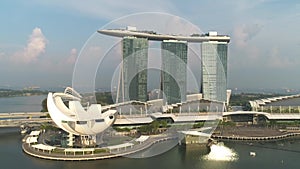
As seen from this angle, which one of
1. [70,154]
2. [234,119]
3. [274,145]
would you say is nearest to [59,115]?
[70,154]

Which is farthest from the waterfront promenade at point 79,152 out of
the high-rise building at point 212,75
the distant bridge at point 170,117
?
the high-rise building at point 212,75

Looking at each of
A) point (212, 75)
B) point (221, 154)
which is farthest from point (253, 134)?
point (212, 75)

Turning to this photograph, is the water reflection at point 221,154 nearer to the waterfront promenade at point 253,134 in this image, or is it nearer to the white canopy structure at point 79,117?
the waterfront promenade at point 253,134

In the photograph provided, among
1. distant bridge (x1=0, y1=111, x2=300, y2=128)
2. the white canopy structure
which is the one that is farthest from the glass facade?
the white canopy structure

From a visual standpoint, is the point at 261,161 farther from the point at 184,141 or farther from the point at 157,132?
the point at 157,132

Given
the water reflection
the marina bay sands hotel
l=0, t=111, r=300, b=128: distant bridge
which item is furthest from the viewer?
the marina bay sands hotel

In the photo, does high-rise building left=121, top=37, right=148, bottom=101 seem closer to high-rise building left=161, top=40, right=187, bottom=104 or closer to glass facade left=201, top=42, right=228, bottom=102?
high-rise building left=161, top=40, right=187, bottom=104

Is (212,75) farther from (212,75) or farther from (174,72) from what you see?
(174,72)
